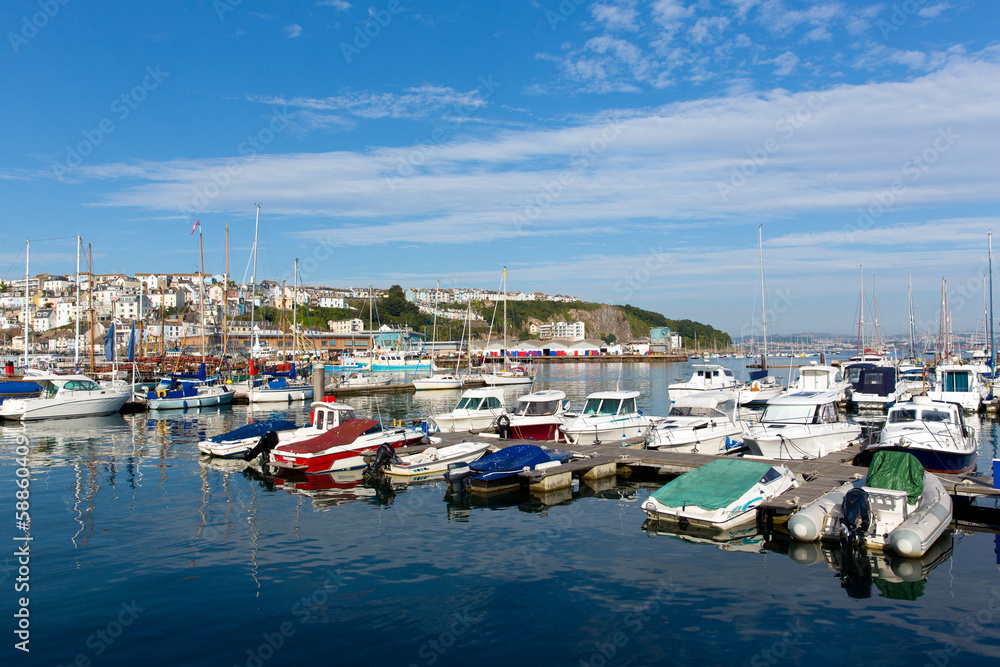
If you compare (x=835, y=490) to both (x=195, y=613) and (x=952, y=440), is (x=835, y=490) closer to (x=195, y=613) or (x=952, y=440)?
(x=952, y=440)

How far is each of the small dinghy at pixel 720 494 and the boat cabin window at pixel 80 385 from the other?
43268 mm

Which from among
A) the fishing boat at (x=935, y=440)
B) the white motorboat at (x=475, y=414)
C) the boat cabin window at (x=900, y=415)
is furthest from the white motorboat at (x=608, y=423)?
the boat cabin window at (x=900, y=415)

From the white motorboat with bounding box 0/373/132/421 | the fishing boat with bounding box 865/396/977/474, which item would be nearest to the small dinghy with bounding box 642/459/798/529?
the fishing boat with bounding box 865/396/977/474

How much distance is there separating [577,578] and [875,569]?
6642 millimetres

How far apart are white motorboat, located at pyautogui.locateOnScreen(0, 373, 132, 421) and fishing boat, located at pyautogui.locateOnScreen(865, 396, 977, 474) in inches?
1839

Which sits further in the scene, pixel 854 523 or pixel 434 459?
pixel 434 459

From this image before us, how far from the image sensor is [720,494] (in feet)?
58.3

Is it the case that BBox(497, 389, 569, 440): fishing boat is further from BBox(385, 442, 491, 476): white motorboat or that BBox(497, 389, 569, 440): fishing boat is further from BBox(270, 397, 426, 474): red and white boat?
BBox(385, 442, 491, 476): white motorboat

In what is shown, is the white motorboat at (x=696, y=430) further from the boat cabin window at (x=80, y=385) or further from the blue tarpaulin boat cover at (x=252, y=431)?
the boat cabin window at (x=80, y=385)

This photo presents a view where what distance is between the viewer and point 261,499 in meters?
21.8

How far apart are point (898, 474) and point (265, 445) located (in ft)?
76.8

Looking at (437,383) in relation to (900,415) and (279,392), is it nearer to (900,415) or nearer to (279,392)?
(279,392)

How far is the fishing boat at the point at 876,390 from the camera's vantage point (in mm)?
46344

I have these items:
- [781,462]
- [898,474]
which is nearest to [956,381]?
[781,462]
